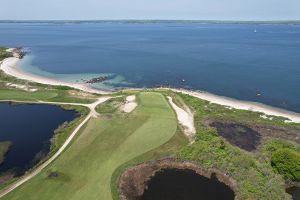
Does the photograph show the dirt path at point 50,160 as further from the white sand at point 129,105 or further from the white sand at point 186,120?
the white sand at point 186,120

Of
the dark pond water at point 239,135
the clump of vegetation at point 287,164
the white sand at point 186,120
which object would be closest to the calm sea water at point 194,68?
the dark pond water at point 239,135

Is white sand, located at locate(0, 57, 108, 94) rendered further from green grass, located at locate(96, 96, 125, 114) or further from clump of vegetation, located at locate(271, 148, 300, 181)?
clump of vegetation, located at locate(271, 148, 300, 181)

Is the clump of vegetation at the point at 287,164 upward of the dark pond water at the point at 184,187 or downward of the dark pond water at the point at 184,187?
upward

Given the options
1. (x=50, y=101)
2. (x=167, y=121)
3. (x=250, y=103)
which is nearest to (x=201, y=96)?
(x=250, y=103)

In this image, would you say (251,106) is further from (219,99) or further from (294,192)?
(294,192)

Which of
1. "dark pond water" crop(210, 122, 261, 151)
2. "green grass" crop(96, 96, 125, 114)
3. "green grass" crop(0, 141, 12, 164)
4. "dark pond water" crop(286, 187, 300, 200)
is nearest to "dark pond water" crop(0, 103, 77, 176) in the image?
"green grass" crop(0, 141, 12, 164)

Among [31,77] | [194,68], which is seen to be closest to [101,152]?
[31,77]

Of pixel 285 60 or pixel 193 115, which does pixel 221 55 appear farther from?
pixel 193 115
